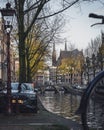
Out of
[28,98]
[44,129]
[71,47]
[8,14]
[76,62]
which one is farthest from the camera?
[71,47]

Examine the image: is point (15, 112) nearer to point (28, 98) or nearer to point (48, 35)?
point (28, 98)

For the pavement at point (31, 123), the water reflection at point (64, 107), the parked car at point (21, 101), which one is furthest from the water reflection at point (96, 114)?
the parked car at point (21, 101)

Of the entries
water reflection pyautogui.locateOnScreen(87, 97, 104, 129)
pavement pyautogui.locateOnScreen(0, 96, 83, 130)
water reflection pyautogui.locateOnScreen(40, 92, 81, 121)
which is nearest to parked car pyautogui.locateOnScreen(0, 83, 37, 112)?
water reflection pyautogui.locateOnScreen(40, 92, 81, 121)

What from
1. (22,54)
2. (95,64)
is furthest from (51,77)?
(22,54)

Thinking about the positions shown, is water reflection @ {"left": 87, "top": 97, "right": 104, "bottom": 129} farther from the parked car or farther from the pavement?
the parked car

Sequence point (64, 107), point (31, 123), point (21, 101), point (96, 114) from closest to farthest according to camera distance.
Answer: point (96, 114) → point (31, 123) → point (21, 101) → point (64, 107)

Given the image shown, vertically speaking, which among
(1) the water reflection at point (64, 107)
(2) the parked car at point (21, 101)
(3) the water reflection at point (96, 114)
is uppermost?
(3) the water reflection at point (96, 114)

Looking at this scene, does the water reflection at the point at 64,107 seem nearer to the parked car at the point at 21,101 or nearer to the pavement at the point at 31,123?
the parked car at the point at 21,101

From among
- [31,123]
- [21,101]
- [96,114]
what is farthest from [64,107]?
[96,114]

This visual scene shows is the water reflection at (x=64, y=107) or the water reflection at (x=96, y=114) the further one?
the water reflection at (x=64, y=107)

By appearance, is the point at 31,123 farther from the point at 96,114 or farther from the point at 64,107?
the point at 64,107

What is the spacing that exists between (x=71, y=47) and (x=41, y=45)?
70.0m

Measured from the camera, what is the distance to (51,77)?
189m

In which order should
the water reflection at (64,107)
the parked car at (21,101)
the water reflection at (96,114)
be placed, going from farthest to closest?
the water reflection at (64,107), the parked car at (21,101), the water reflection at (96,114)
